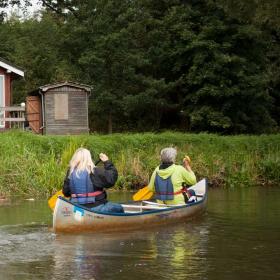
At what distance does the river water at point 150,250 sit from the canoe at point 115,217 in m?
0.18

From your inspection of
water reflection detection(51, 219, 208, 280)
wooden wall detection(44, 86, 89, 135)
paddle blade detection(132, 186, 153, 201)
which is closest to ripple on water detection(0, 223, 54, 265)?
water reflection detection(51, 219, 208, 280)

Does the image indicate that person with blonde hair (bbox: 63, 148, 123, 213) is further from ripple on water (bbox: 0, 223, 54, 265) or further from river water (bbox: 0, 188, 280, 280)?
ripple on water (bbox: 0, 223, 54, 265)

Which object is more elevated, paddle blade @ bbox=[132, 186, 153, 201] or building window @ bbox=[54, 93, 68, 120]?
building window @ bbox=[54, 93, 68, 120]

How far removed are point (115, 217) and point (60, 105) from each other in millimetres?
20566

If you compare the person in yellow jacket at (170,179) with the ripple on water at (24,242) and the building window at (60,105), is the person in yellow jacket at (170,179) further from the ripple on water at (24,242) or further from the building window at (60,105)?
the building window at (60,105)

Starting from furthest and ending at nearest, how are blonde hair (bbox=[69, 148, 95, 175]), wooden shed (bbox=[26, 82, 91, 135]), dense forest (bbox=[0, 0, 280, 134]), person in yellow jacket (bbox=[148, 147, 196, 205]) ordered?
dense forest (bbox=[0, 0, 280, 134])
wooden shed (bbox=[26, 82, 91, 135])
person in yellow jacket (bbox=[148, 147, 196, 205])
blonde hair (bbox=[69, 148, 95, 175])

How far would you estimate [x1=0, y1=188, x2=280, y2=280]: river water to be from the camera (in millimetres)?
9891

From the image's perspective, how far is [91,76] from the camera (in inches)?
1535

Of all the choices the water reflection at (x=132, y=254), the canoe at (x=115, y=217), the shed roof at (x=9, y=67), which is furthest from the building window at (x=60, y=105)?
the water reflection at (x=132, y=254)

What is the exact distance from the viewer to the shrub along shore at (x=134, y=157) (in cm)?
2098

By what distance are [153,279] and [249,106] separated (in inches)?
1126

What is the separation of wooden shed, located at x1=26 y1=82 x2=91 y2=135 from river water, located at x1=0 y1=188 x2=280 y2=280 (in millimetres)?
16586

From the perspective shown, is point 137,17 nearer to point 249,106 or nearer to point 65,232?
point 249,106

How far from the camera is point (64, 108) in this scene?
3362 centimetres
